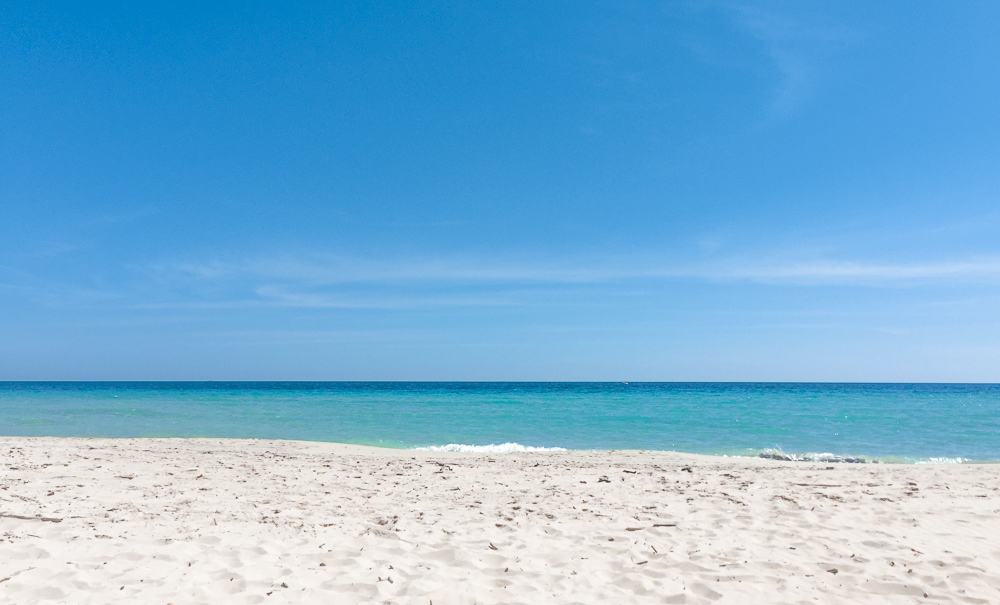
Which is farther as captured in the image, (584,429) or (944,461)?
(584,429)

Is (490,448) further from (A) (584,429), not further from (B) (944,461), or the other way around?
(B) (944,461)

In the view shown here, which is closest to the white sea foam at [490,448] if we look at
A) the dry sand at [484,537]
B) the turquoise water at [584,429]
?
the turquoise water at [584,429]

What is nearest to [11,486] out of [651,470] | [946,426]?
[651,470]

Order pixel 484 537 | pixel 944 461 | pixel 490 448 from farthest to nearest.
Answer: pixel 490 448, pixel 944 461, pixel 484 537

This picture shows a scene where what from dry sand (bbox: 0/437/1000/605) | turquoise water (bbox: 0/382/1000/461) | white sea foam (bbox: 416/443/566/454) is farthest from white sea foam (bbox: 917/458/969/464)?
white sea foam (bbox: 416/443/566/454)

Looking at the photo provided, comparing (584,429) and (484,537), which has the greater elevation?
(484,537)

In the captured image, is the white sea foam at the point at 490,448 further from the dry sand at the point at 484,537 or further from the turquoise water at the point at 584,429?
the dry sand at the point at 484,537

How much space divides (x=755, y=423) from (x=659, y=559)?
2368 cm

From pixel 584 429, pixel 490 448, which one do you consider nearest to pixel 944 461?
pixel 584 429

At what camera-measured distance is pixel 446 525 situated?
21.4ft

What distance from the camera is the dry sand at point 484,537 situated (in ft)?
15.3

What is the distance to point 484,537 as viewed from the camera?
19.8ft

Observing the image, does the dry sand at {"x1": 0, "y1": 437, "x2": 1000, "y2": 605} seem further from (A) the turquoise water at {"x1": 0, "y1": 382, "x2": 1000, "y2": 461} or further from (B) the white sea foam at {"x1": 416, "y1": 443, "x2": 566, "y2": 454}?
(A) the turquoise water at {"x1": 0, "y1": 382, "x2": 1000, "y2": 461}

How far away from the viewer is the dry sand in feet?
15.3
